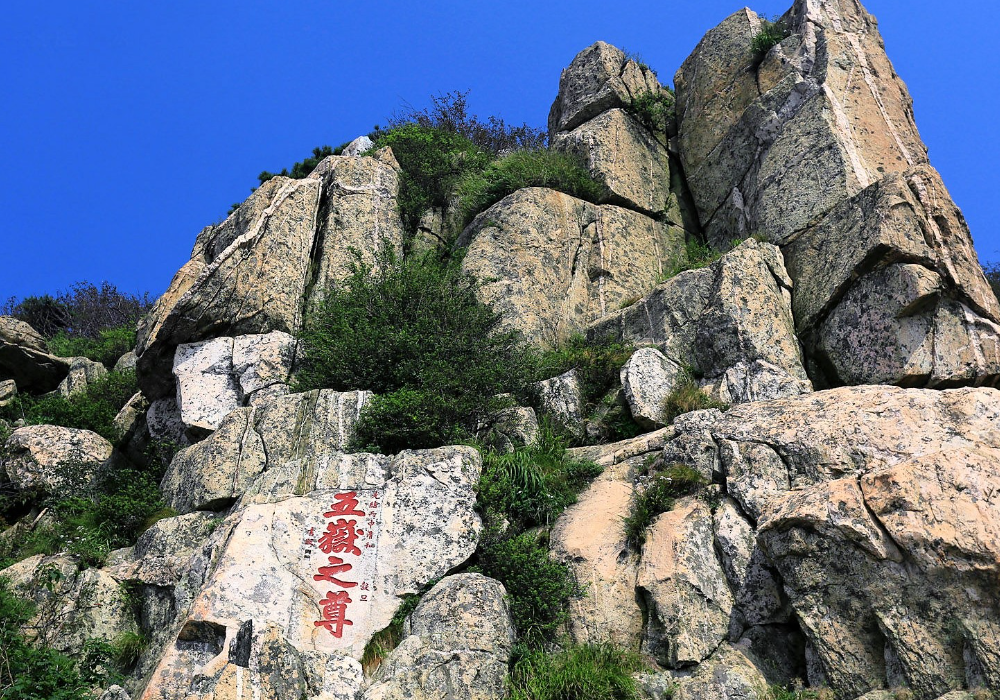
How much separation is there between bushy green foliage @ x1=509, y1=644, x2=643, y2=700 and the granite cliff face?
23 centimetres

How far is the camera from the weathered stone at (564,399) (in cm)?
1489

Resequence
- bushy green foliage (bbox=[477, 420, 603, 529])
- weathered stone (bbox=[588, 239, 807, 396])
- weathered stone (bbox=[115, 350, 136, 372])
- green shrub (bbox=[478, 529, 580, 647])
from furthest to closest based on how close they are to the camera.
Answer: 1. weathered stone (bbox=[115, 350, 136, 372])
2. weathered stone (bbox=[588, 239, 807, 396])
3. bushy green foliage (bbox=[477, 420, 603, 529])
4. green shrub (bbox=[478, 529, 580, 647])

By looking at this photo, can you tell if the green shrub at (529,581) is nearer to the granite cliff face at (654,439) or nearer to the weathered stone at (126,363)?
the granite cliff face at (654,439)

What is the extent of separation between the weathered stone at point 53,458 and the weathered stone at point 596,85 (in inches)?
494

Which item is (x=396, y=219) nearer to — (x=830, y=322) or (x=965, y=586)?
(x=830, y=322)

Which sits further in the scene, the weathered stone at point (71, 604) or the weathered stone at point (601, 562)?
the weathered stone at point (71, 604)

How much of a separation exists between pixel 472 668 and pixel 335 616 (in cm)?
191

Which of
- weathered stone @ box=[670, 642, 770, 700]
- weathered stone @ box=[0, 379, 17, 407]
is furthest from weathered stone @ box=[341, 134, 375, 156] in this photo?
weathered stone @ box=[670, 642, 770, 700]

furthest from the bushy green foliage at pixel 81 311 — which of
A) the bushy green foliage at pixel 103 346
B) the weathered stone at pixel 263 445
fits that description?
the weathered stone at pixel 263 445

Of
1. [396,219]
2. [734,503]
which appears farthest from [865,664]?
[396,219]

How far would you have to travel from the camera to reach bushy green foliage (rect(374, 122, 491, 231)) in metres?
20.6

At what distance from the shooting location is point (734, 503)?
38.1 ft

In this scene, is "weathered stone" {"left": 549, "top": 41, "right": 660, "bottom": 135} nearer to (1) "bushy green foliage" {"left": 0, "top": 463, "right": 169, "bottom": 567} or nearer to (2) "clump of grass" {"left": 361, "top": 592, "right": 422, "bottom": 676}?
(1) "bushy green foliage" {"left": 0, "top": 463, "right": 169, "bottom": 567}

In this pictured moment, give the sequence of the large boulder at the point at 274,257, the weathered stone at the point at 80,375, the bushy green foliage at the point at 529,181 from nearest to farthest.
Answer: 1. the large boulder at the point at 274,257
2. the bushy green foliage at the point at 529,181
3. the weathered stone at the point at 80,375
